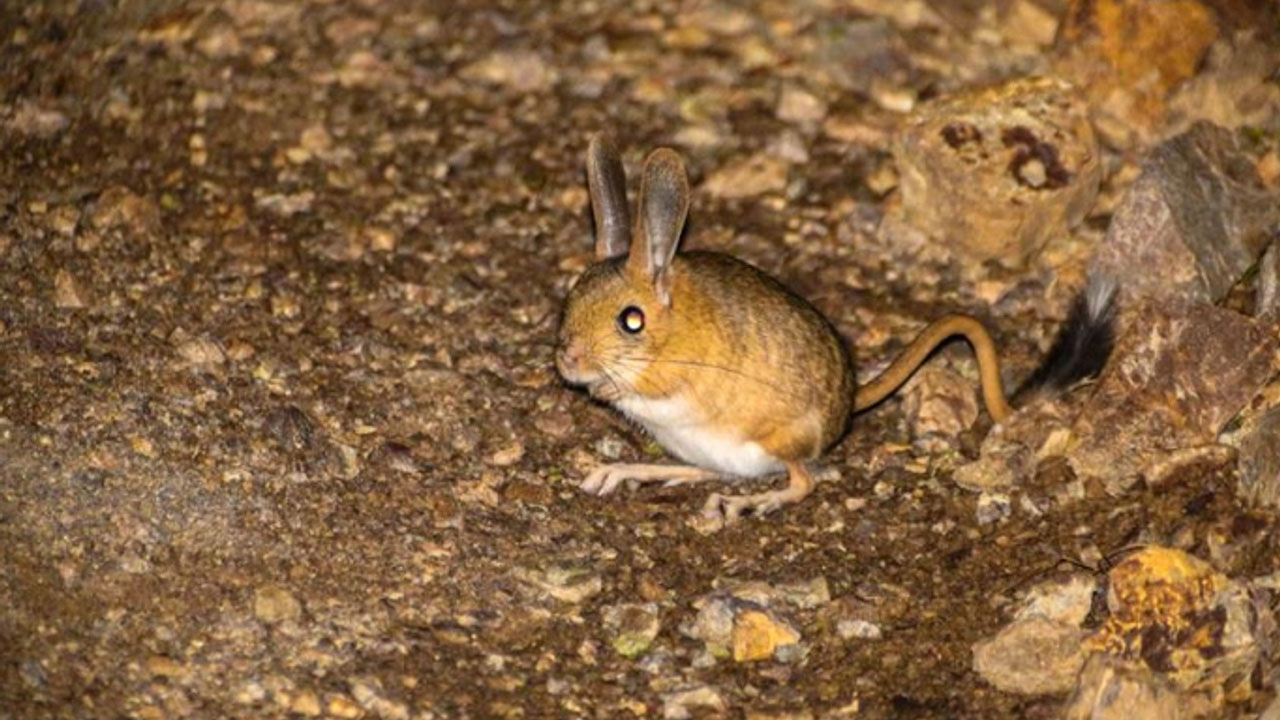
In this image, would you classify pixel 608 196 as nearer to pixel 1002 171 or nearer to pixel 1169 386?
pixel 1002 171

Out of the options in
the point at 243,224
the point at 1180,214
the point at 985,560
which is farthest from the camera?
the point at 243,224

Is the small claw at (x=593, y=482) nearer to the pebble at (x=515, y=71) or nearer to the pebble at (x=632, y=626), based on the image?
the pebble at (x=632, y=626)

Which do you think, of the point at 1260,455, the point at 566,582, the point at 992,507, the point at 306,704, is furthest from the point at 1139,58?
the point at 306,704

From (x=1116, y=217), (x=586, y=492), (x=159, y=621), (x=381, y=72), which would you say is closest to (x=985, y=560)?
(x=586, y=492)

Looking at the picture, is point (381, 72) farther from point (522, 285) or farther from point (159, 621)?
point (159, 621)

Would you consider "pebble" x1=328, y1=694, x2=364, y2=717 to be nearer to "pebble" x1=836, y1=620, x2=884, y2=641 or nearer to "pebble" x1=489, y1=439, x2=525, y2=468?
"pebble" x1=489, y1=439, x2=525, y2=468

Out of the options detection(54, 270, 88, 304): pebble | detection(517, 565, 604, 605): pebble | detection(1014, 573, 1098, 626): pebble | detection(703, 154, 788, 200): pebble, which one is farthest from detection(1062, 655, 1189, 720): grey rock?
detection(54, 270, 88, 304): pebble
